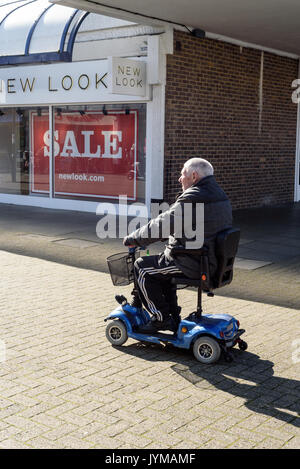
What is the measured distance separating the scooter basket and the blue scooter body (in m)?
0.27

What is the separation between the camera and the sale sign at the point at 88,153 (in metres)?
14.2

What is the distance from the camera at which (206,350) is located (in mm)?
5023

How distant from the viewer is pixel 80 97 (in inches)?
560

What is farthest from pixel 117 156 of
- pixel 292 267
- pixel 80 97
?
pixel 292 267

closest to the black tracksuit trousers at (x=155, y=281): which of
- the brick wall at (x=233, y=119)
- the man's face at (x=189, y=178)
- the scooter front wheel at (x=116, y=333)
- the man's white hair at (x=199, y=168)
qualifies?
the scooter front wheel at (x=116, y=333)

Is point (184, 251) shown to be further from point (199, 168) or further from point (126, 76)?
point (126, 76)

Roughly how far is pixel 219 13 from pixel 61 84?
4.29 m

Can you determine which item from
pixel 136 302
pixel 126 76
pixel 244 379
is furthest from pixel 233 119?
pixel 244 379

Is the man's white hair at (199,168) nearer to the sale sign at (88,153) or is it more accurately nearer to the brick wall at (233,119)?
the brick wall at (233,119)

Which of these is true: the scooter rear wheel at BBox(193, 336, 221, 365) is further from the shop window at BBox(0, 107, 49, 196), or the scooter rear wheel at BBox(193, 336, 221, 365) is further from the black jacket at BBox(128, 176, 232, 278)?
the shop window at BBox(0, 107, 49, 196)

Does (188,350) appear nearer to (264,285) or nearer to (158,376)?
(158,376)

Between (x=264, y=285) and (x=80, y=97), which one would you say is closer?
(x=264, y=285)
